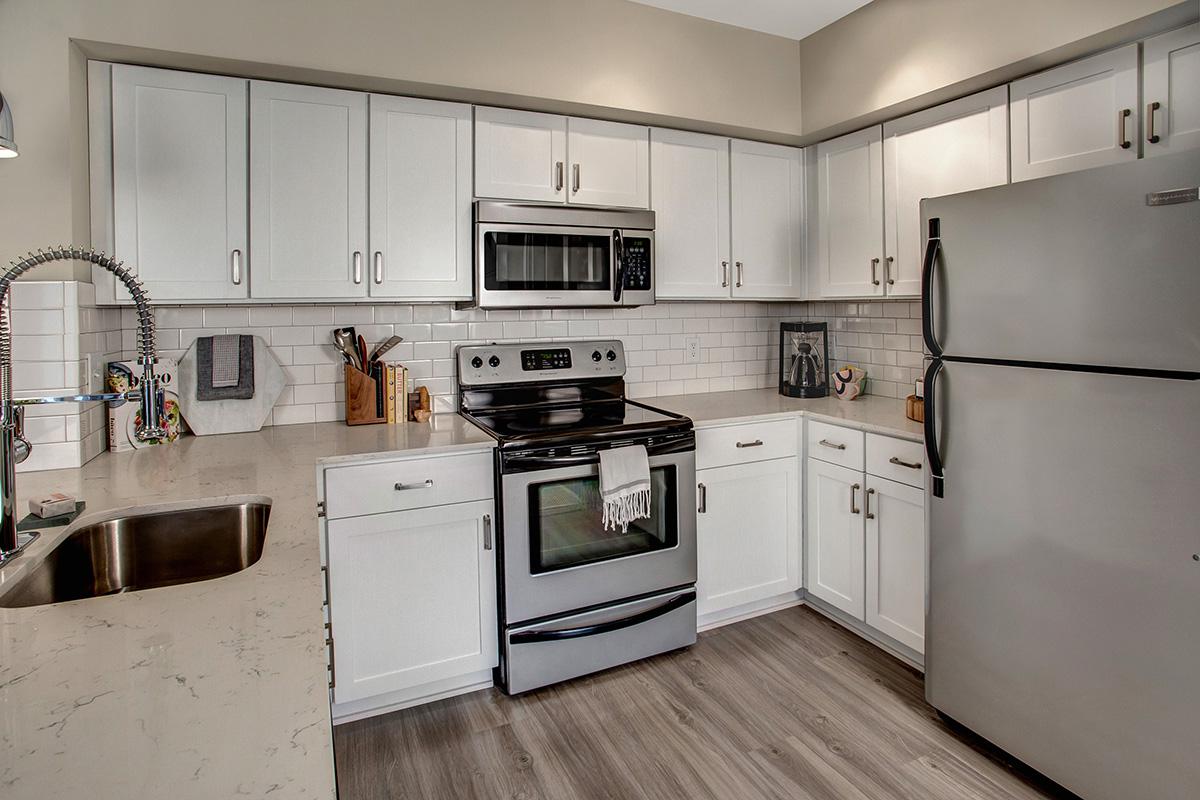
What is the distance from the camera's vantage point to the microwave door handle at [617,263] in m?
2.88

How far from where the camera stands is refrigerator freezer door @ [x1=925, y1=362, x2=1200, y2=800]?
1.61 metres

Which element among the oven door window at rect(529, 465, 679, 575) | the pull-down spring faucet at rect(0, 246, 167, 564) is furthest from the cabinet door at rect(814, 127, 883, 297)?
the pull-down spring faucet at rect(0, 246, 167, 564)

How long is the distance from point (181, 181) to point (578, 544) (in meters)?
1.81

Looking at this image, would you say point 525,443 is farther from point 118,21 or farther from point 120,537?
point 118,21

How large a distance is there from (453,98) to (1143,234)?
2215 millimetres

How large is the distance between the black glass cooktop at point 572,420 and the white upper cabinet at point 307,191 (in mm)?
723

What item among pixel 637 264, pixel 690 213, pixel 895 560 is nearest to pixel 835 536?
pixel 895 560

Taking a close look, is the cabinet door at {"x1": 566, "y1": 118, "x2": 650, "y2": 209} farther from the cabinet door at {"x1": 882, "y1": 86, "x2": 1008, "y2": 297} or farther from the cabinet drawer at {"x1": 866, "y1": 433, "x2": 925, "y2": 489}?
the cabinet drawer at {"x1": 866, "y1": 433, "x2": 925, "y2": 489}

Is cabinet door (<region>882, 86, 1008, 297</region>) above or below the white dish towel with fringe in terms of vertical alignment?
above

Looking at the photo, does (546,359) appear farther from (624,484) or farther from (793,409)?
(793,409)

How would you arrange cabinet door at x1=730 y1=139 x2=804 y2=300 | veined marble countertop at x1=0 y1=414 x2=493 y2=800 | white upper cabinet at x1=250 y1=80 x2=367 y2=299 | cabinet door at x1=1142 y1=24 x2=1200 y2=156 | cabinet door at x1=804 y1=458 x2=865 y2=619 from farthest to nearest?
cabinet door at x1=730 y1=139 x2=804 y2=300
cabinet door at x1=804 y1=458 x2=865 y2=619
white upper cabinet at x1=250 y1=80 x2=367 y2=299
cabinet door at x1=1142 y1=24 x2=1200 y2=156
veined marble countertop at x1=0 y1=414 x2=493 y2=800

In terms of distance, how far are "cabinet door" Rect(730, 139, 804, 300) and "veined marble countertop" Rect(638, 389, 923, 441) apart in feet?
1.68

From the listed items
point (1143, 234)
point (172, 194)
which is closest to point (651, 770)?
point (1143, 234)

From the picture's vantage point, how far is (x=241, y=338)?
2592mm
